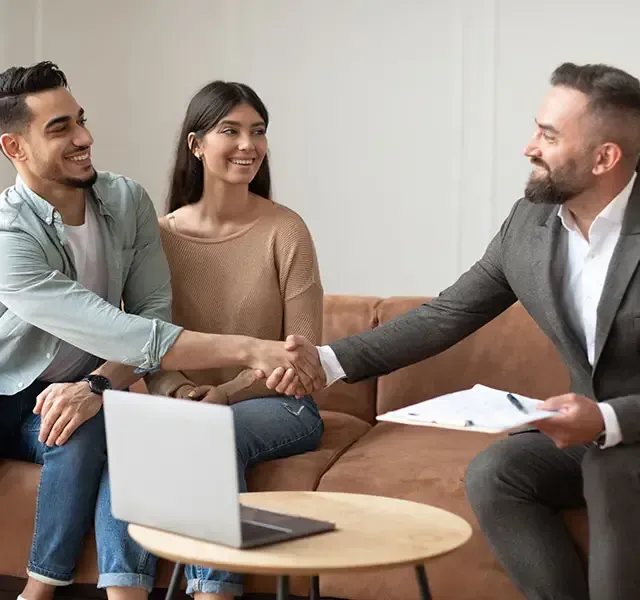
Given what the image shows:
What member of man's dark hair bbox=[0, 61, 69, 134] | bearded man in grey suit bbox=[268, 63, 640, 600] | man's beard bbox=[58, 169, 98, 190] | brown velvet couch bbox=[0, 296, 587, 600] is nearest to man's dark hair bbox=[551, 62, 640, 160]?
bearded man in grey suit bbox=[268, 63, 640, 600]

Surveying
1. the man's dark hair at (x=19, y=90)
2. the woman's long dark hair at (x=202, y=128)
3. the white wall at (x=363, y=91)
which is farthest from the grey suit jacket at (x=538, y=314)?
the white wall at (x=363, y=91)

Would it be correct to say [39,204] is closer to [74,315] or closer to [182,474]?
[74,315]

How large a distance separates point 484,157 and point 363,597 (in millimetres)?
2257

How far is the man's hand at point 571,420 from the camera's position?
2000 millimetres

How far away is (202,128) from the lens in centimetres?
290

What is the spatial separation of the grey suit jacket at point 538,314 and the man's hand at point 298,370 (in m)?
0.06

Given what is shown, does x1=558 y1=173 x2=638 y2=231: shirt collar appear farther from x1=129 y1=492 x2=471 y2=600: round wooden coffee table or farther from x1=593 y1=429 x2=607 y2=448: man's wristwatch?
x1=129 y1=492 x2=471 y2=600: round wooden coffee table

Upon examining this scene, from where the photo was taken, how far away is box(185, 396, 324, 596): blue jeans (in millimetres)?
2531

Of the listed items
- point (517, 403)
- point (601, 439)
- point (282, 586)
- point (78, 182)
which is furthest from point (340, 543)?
point (78, 182)

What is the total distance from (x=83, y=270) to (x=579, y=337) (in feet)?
3.77

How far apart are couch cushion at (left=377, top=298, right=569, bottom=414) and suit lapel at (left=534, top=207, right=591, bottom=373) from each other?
69 centimetres

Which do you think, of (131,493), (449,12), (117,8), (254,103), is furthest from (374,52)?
(131,493)

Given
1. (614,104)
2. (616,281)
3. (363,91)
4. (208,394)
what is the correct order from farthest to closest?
(363,91) < (208,394) < (614,104) < (616,281)

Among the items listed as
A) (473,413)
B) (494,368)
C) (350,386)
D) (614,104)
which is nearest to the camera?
(473,413)
